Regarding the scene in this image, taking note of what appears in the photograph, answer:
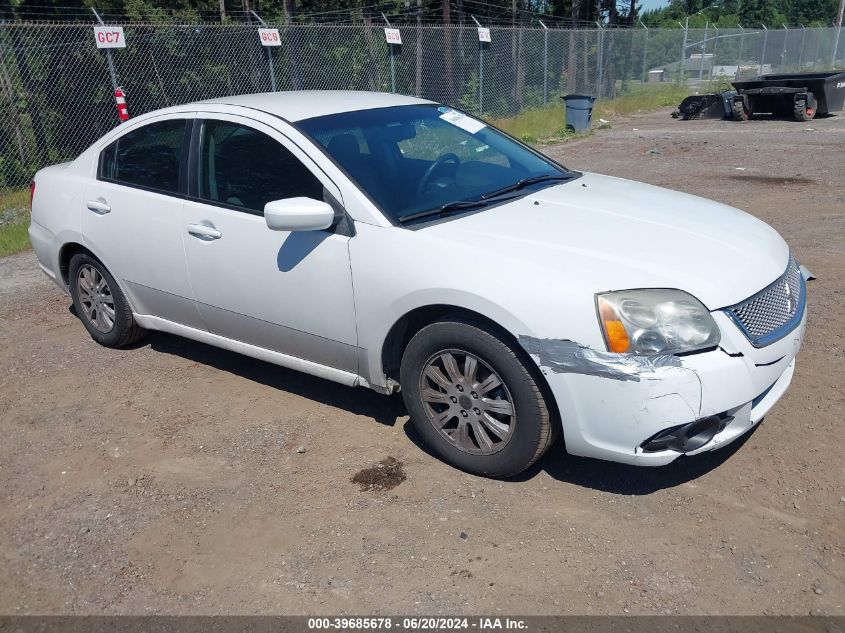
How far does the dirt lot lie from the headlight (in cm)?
78

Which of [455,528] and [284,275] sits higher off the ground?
[284,275]

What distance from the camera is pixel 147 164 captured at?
480 cm

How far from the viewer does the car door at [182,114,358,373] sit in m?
3.85

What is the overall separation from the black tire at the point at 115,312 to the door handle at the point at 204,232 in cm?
101

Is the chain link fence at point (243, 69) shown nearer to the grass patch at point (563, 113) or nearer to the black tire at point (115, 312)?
the grass patch at point (563, 113)

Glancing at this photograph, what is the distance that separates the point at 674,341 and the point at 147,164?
133 inches

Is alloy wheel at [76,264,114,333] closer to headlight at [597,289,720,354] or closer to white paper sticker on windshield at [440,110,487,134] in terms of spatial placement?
white paper sticker on windshield at [440,110,487,134]

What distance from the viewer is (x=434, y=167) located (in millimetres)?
4277

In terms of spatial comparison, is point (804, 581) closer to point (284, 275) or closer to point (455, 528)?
point (455, 528)

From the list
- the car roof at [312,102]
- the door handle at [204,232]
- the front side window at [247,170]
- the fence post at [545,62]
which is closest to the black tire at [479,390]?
the front side window at [247,170]

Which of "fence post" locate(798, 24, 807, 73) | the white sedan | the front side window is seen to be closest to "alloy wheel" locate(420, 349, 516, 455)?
the white sedan

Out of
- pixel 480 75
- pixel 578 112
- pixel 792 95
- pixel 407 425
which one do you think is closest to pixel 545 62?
pixel 578 112


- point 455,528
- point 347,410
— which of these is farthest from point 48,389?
point 455,528

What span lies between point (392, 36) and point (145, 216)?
11.9 m
